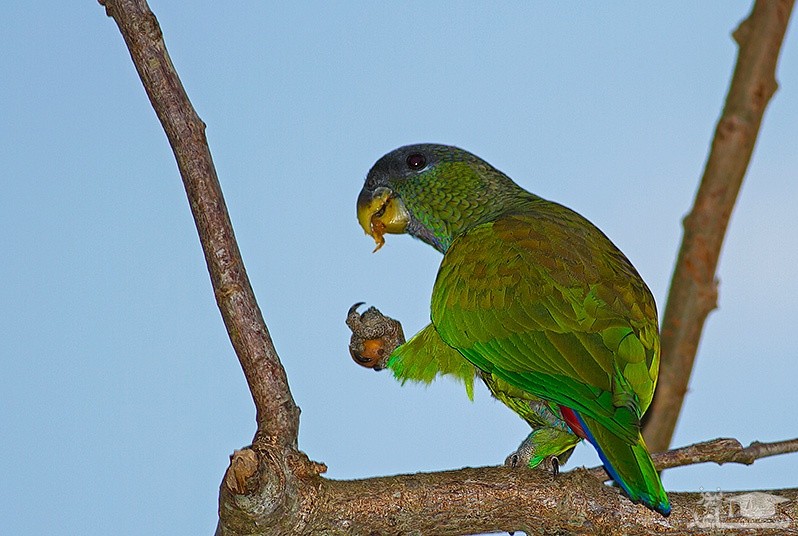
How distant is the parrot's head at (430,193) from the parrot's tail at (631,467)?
1.21m

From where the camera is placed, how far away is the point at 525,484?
7.38 feet

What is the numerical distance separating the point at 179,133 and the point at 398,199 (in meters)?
1.31

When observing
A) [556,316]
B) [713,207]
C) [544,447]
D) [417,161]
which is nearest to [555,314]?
[556,316]

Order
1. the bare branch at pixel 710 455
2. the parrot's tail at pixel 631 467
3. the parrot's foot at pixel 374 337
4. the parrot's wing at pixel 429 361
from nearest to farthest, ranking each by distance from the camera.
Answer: the parrot's tail at pixel 631 467, the bare branch at pixel 710 455, the parrot's wing at pixel 429 361, the parrot's foot at pixel 374 337

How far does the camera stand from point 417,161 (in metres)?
3.28

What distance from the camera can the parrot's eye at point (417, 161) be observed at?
3281mm

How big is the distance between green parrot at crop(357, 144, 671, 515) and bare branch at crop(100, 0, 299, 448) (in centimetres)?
63

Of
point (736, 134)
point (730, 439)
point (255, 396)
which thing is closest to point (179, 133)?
point (255, 396)

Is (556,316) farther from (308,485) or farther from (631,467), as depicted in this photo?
(308,485)

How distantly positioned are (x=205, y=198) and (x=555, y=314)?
940 millimetres

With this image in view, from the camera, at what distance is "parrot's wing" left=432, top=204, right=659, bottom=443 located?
85.6 inches

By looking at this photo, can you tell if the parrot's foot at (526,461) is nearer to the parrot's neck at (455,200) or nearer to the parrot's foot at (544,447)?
the parrot's foot at (544,447)

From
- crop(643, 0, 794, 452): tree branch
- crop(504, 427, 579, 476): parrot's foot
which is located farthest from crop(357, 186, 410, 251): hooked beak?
crop(643, 0, 794, 452): tree branch

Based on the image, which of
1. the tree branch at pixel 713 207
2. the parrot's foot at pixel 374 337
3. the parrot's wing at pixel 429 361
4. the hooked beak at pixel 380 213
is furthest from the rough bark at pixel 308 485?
the tree branch at pixel 713 207
